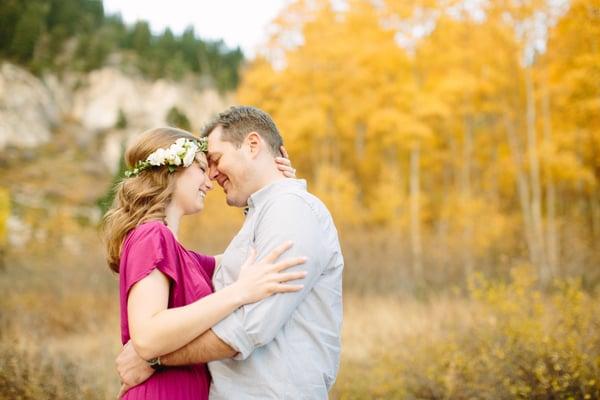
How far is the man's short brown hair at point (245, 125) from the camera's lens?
2.49 metres

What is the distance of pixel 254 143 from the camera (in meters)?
2.50

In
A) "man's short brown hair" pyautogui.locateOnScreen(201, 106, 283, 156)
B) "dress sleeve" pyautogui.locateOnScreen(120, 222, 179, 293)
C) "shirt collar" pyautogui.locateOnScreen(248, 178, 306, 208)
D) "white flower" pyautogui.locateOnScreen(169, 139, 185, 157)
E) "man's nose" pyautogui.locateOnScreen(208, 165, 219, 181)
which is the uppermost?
"man's short brown hair" pyautogui.locateOnScreen(201, 106, 283, 156)

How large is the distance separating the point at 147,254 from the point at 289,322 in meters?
0.61

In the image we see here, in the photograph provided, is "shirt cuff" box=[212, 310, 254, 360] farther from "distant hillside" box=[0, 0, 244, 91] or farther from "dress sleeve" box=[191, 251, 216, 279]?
"distant hillside" box=[0, 0, 244, 91]

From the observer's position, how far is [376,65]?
1942cm

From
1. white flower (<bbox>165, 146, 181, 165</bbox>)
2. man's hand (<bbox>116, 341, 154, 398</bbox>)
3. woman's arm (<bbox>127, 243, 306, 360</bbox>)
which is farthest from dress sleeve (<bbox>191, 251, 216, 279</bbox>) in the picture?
woman's arm (<bbox>127, 243, 306, 360</bbox>)

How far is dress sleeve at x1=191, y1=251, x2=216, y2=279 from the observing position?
292 centimetres

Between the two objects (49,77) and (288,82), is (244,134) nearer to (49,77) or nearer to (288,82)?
(288,82)

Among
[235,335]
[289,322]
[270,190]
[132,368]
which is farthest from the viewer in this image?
[270,190]

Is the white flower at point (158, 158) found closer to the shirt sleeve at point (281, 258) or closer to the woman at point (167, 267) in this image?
the woman at point (167, 267)

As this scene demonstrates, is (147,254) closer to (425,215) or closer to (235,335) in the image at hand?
(235,335)

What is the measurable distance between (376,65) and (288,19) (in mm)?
3628

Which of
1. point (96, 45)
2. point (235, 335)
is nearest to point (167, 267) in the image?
point (235, 335)

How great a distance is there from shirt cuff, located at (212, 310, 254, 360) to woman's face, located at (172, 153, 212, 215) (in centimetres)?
75
